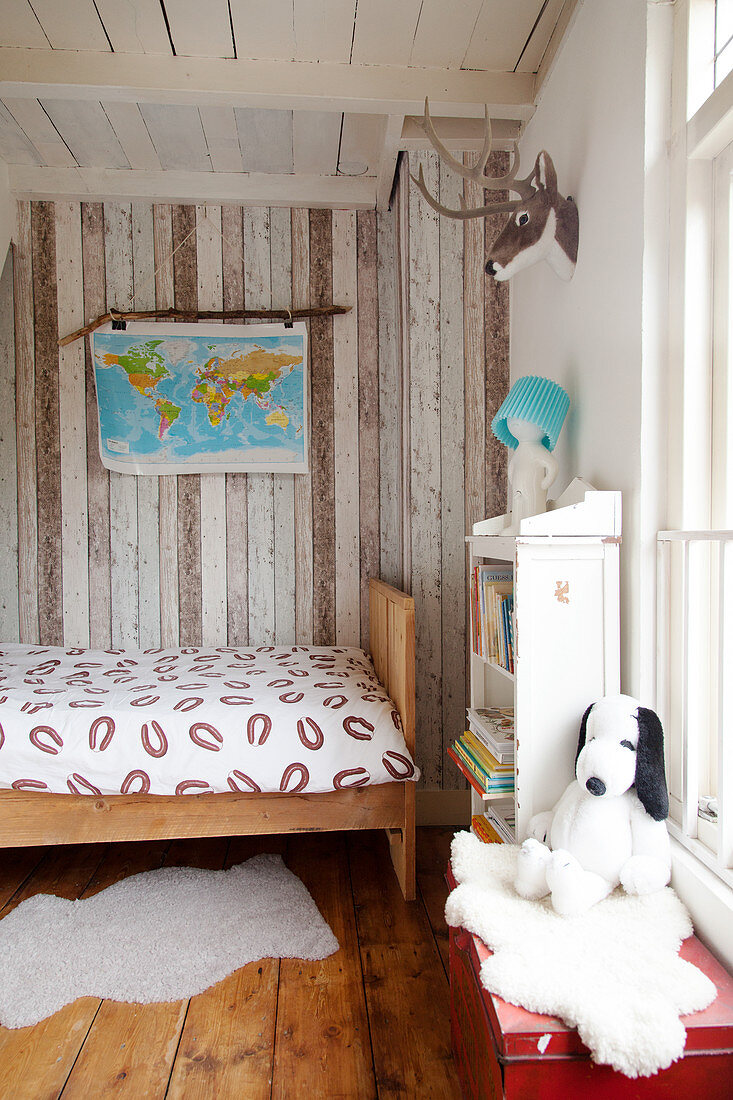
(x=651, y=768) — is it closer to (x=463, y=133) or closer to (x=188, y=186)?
(x=463, y=133)

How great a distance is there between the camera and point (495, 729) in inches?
62.9

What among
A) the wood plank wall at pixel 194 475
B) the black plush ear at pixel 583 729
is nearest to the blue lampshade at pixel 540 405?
the black plush ear at pixel 583 729

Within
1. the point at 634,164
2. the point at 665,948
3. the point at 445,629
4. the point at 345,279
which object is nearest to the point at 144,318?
the point at 345,279

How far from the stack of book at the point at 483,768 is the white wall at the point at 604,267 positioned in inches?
12.6

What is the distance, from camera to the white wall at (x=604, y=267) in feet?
4.36

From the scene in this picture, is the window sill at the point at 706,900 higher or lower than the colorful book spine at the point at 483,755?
lower

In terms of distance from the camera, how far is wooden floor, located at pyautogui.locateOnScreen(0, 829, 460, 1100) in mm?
1285

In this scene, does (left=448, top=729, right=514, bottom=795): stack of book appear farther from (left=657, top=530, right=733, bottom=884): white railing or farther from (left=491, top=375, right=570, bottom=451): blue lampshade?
(left=491, top=375, right=570, bottom=451): blue lampshade

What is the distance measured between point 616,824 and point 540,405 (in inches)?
34.7

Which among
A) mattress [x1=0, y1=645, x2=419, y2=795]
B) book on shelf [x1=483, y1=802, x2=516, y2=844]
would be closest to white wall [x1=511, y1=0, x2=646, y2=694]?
book on shelf [x1=483, y1=802, x2=516, y2=844]

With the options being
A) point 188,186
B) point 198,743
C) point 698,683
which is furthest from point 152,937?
point 188,186

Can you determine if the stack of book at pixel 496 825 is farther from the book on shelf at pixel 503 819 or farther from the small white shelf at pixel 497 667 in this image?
the small white shelf at pixel 497 667

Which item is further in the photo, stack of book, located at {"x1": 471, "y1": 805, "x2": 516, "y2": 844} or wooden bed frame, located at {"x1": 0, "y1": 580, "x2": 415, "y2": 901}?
wooden bed frame, located at {"x1": 0, "y1": 580, "x2": 415, "y2": 901}

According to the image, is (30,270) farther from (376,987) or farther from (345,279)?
(376,987)
